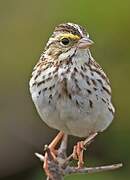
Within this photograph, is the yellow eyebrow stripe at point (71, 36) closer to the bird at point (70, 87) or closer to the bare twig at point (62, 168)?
the bird at point (70, 87)

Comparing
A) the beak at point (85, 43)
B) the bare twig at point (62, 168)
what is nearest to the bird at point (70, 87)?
the beak at point (85, 43)

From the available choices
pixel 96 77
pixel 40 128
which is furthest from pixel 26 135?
pixel 96 77

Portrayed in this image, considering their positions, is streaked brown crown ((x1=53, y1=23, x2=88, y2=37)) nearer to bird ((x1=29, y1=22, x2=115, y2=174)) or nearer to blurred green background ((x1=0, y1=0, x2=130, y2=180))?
bird ((x1=29, y1=22, x2=115, y2=174))

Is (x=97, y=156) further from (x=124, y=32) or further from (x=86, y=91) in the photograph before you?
(x=86, y=91)

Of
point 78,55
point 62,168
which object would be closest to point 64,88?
point 78,55

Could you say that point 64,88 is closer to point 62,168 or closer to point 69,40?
point 69,40

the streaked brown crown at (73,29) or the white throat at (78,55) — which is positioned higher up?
the streaked brown crown at (73,29)
